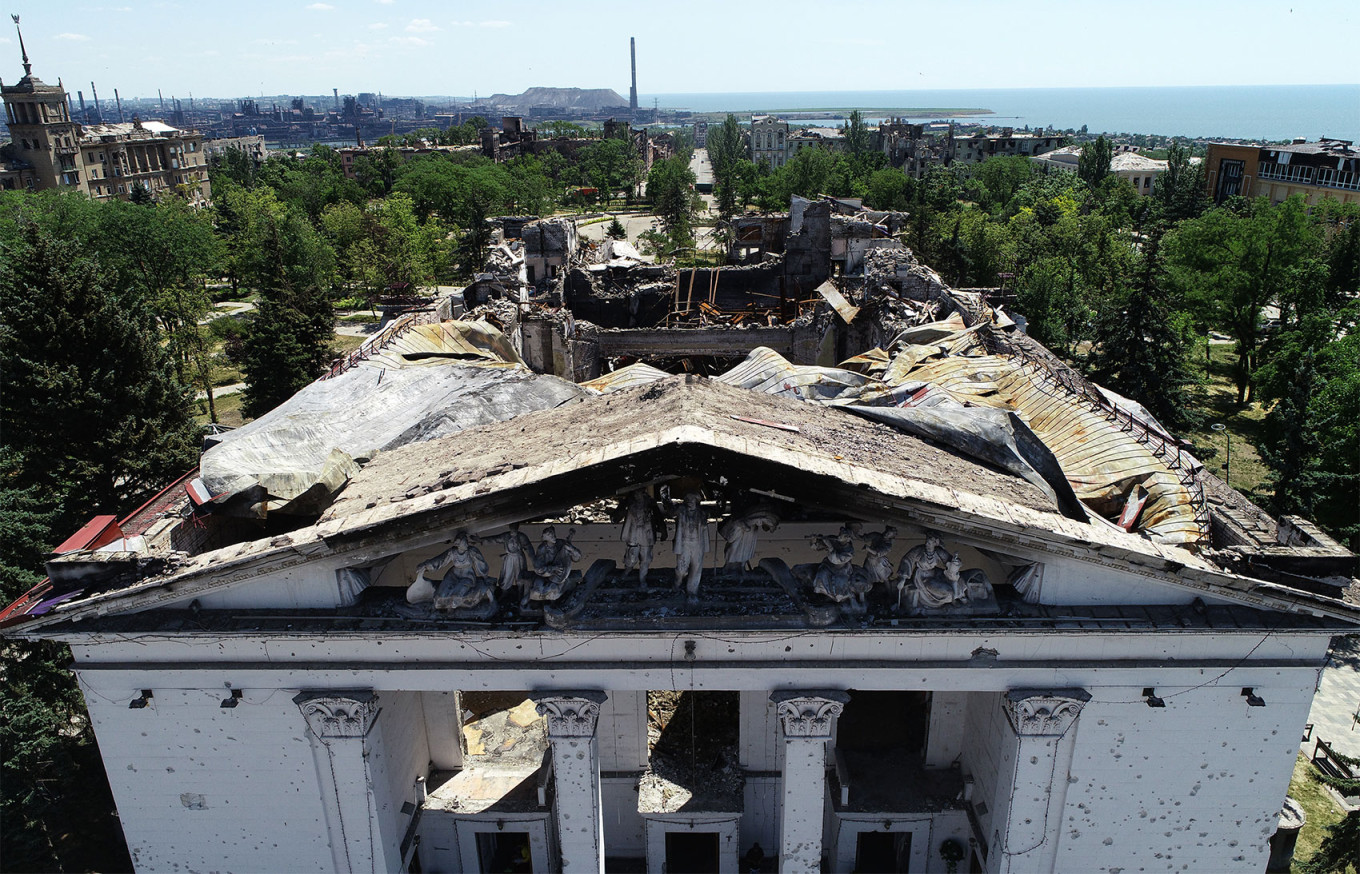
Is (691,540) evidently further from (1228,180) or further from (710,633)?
(1228,180)

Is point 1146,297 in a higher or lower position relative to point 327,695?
higher

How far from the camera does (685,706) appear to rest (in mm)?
23641

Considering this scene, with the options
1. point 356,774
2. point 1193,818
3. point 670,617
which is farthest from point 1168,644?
point 356,774

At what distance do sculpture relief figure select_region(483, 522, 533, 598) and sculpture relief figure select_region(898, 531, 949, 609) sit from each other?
6908 mm

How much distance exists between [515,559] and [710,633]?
3.88m

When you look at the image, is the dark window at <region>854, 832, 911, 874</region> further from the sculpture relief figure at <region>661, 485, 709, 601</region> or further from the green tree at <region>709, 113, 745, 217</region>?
the green tree at <region>709, 113, 745, 217</region>

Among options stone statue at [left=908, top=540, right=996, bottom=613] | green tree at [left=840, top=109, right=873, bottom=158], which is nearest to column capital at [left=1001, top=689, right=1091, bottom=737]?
stone statue at [left=908, top=540, right=996, bottom=613]

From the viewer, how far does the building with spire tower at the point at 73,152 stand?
106 m

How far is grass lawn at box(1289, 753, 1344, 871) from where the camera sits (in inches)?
886

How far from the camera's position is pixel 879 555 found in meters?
16.1

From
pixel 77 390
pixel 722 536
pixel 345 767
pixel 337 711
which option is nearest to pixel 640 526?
pixel 722 536

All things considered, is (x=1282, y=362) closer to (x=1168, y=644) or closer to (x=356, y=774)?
(x=1168, y=644)

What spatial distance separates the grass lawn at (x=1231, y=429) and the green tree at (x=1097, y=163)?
66.1 metres

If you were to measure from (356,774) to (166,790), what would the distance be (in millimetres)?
4048
